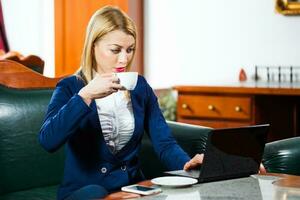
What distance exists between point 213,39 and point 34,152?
2.40m

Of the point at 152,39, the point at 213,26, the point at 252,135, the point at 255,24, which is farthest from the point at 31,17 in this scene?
the point at 252,135

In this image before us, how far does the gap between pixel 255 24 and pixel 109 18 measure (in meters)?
2.59

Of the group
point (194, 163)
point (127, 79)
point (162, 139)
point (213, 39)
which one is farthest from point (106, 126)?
point (213, 39)

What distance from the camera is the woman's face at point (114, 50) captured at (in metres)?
1.82

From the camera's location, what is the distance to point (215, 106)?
12.2 feet

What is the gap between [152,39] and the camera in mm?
4777

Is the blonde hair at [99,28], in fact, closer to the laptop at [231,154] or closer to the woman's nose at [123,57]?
the woman's nose at [123,57]

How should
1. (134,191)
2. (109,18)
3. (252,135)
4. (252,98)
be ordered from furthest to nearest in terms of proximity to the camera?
(252,98)
(109,18)
(252,135)
(134,191)

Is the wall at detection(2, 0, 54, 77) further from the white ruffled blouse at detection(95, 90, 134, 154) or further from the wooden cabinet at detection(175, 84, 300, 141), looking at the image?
the white ruffled blouse at detection(95, 90, 134, 154)

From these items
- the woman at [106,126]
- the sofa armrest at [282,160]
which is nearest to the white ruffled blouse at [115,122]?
the woman at [106,126]

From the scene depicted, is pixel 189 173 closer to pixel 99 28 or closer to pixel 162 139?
pixel 162 139

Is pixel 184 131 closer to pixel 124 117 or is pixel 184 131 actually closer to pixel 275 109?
pixel 124 117

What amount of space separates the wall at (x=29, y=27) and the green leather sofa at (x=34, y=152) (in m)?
2.60

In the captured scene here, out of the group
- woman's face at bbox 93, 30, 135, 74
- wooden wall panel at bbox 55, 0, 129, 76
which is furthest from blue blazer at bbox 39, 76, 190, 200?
wooden wall panel at bbox 55, 0, 129, 76
